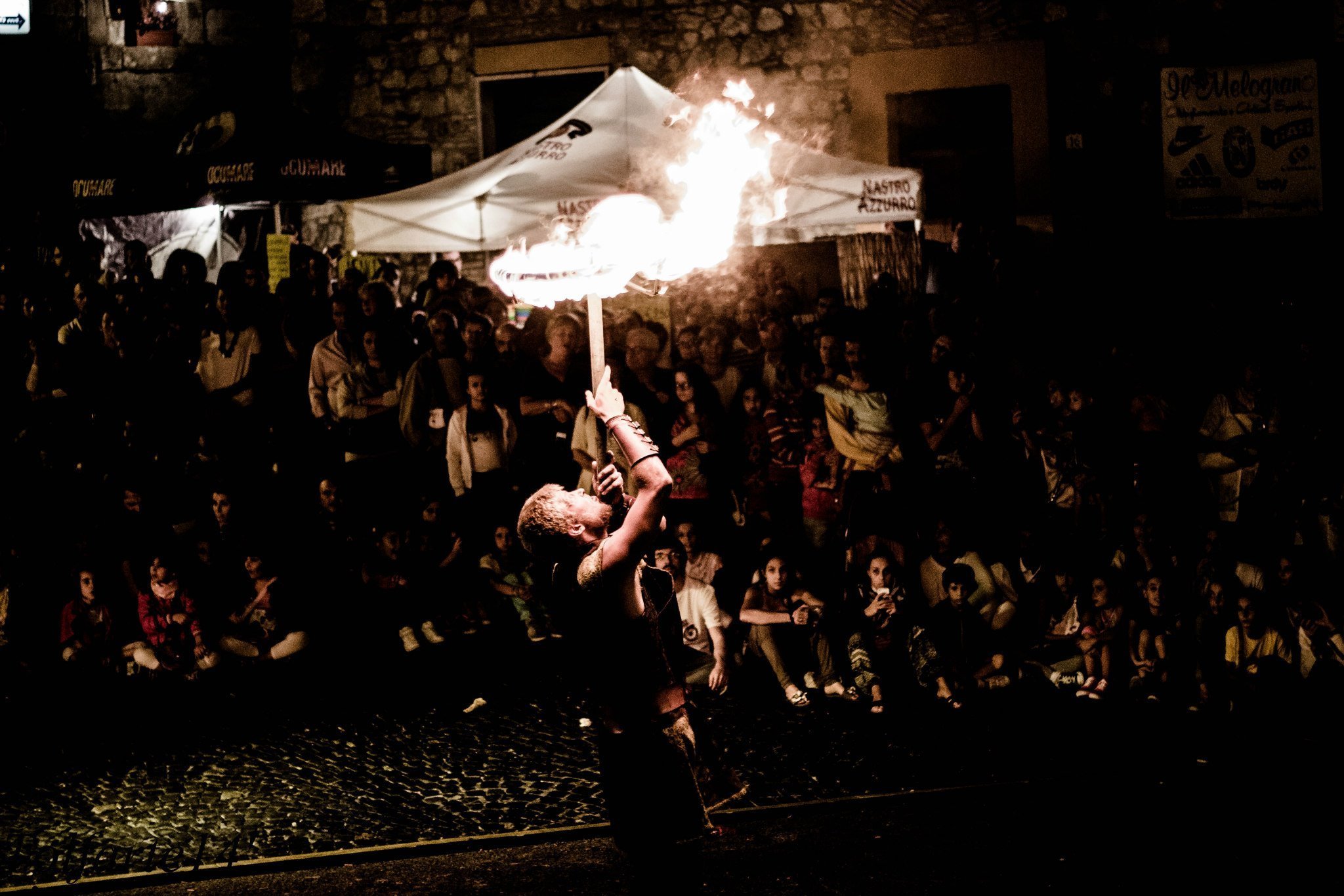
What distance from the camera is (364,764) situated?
705cm

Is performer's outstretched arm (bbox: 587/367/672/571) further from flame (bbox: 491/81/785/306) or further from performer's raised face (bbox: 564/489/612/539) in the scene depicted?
flame (bbox: 491/81/785/306)

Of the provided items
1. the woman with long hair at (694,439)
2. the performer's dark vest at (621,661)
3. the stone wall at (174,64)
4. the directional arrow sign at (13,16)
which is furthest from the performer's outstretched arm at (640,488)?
the directional arrow sign at (13,16)

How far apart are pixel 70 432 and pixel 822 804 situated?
6.52m

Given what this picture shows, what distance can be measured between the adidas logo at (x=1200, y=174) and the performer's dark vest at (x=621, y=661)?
974cm

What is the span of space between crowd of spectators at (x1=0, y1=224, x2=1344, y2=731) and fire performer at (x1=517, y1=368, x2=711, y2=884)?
128 inches

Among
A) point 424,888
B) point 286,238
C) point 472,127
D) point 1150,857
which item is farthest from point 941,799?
point 472,127

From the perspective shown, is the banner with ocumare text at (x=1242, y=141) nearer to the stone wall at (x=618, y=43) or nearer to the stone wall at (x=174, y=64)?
the stone wall at (x=618, y=43)

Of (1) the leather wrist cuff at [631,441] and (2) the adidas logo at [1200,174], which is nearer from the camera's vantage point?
(1) the leather wrist cuff at [631,441]

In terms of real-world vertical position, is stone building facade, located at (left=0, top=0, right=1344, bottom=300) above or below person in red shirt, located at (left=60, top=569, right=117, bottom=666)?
above

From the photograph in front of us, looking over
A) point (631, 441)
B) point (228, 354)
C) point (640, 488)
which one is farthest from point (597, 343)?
point (228, 354)

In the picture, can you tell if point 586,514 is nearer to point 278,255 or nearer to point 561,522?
point 561,522

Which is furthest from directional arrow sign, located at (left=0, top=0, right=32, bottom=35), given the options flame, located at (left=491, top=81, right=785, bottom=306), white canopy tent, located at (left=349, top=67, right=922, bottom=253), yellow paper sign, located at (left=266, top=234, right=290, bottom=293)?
flame, located at (left=491, top=81, right=785, bottom=306)

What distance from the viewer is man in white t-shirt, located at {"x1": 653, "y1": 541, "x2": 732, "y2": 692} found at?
809cm

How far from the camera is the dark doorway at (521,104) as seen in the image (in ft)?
44.4
